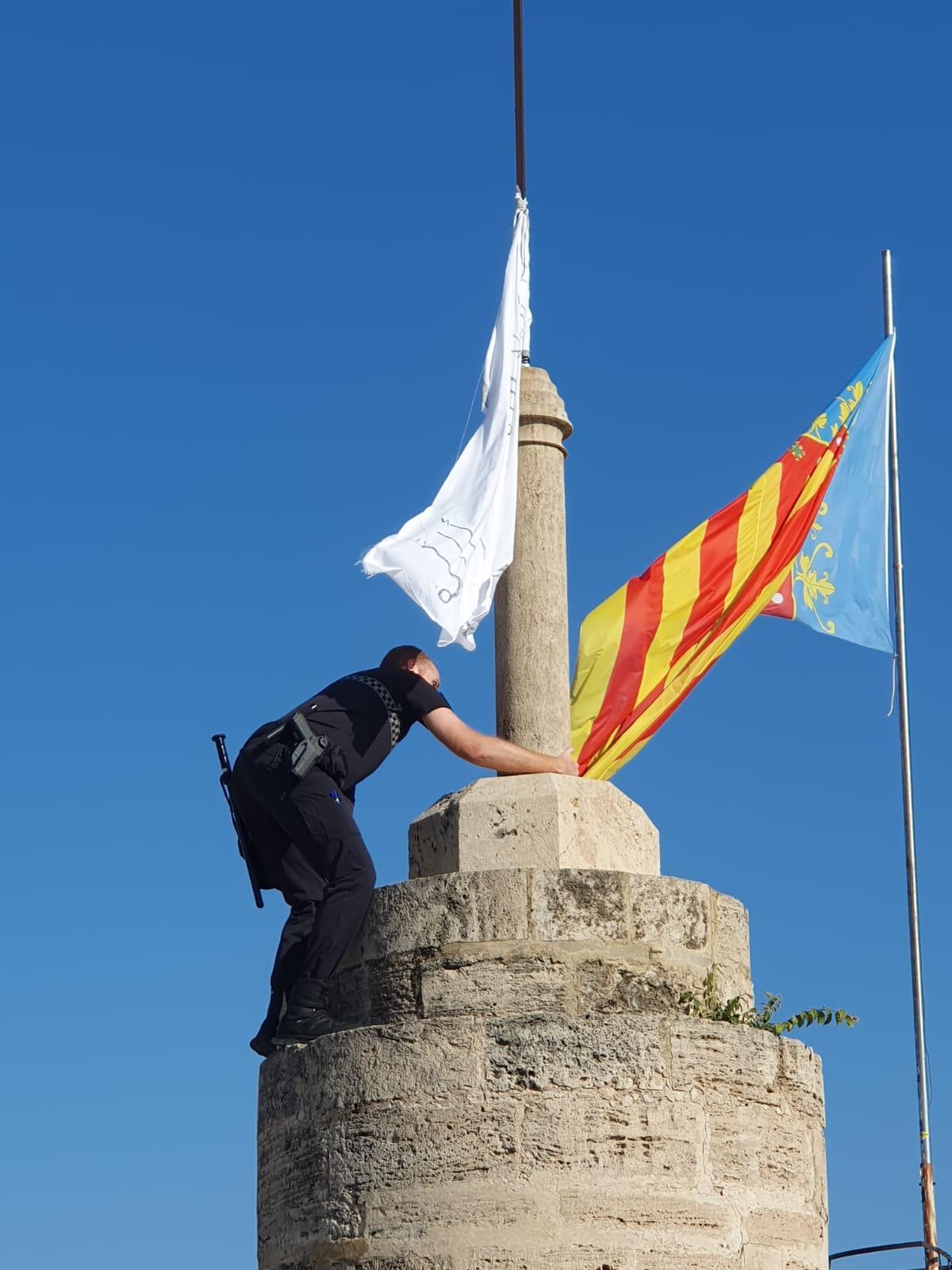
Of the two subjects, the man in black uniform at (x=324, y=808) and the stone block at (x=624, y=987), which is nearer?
the stone block at (x=624, y=987)

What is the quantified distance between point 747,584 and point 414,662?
13.3ft

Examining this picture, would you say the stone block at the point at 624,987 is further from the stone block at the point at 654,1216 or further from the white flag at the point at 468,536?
the white flag at the point at 468,536

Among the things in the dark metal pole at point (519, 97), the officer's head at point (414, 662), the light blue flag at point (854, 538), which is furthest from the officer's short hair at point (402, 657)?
the light blue flag at point (854, 538)

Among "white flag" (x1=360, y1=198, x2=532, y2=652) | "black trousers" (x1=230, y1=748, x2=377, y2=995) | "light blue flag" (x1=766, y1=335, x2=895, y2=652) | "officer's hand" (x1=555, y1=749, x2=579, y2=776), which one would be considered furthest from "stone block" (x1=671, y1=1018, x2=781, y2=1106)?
"light blue flag" (x1=766, y1=335, x2=895, y2=652)

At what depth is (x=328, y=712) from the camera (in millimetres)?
6602

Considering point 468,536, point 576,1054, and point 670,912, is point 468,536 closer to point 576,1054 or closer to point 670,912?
point 670,912

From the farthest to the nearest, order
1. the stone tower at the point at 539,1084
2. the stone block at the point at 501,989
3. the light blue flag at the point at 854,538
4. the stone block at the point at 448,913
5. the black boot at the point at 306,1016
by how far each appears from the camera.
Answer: the light blue flag at the point at 854,538 → the black boot at the point at 306,1016 → the stone block at the point at 448,913 → the stone block at the point at 501,989 → the stone tower at the point at 539,1084

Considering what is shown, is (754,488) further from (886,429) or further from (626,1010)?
(626,1010)

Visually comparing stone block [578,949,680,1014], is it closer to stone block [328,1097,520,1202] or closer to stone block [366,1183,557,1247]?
stone block [328,1097,520,1202]

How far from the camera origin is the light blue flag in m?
11.6

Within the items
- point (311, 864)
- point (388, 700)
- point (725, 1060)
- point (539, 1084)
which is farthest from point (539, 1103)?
point (388, 700)

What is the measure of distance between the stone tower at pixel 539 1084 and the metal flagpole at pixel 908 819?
196 inches

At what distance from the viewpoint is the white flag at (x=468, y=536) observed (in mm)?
6895

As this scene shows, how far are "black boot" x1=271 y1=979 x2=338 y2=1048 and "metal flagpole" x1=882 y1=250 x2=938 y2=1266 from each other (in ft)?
17.8
